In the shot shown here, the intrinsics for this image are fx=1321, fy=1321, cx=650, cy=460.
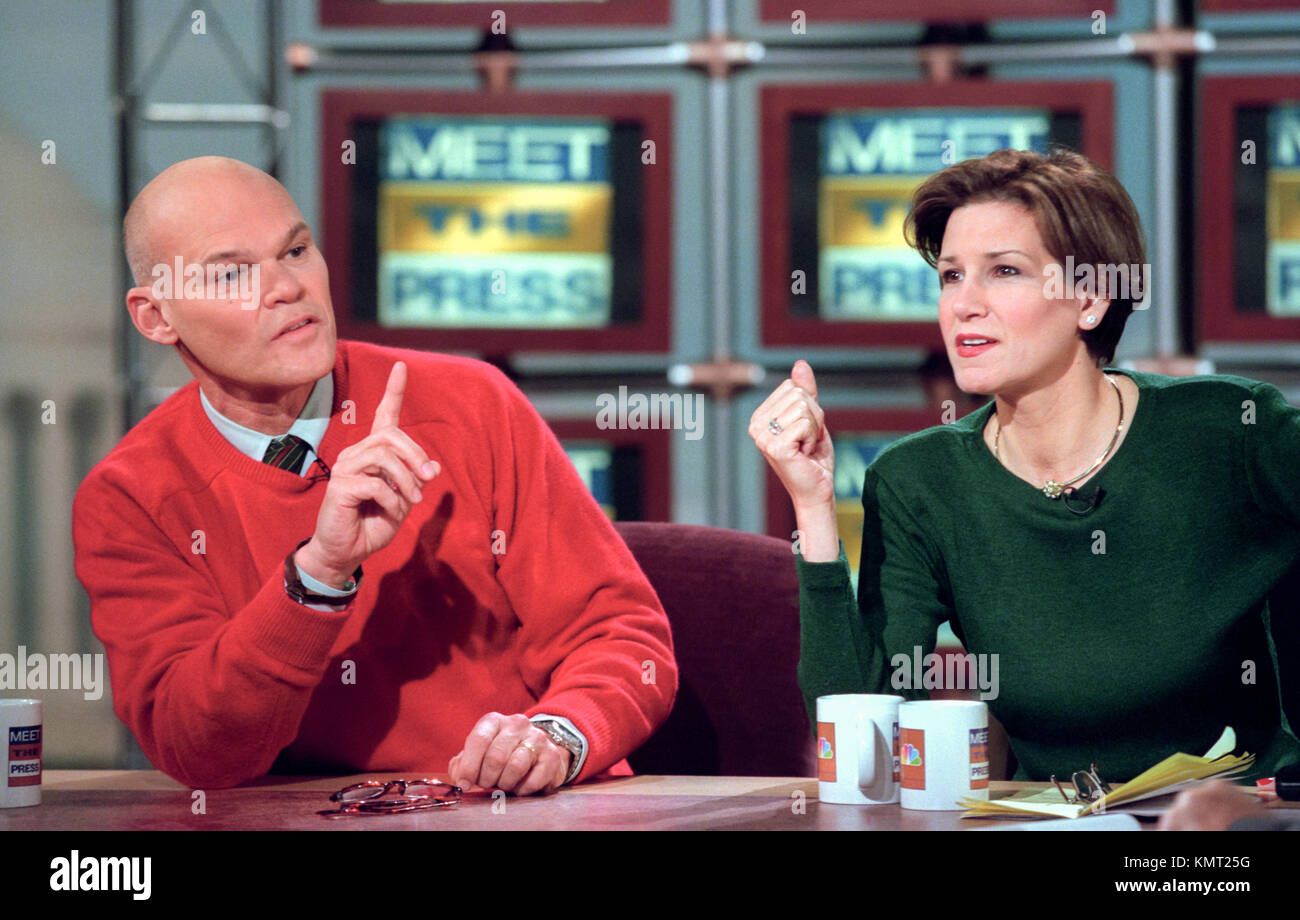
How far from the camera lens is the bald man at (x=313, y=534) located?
63.2 inches

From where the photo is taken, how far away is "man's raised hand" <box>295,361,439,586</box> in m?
1.44

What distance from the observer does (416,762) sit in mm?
1746

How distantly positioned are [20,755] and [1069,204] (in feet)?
4.60

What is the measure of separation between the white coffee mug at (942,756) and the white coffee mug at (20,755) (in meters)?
0.91

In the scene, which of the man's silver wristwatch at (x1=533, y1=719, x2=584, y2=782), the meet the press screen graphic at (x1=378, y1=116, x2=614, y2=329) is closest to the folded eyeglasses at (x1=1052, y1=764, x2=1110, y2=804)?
the man's silver wristwatch at (x1=533, y1=719, x2=584, y2=782)

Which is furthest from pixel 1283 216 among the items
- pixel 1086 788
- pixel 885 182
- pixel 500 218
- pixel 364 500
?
pixel 364 500

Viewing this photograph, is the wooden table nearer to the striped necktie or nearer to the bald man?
the bald man

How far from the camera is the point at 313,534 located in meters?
1.61

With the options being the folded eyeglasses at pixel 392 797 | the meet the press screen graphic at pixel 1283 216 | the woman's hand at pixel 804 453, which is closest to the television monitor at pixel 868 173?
the meet the press screen graphic at pixel 1283 216

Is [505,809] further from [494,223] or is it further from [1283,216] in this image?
[1283,216]

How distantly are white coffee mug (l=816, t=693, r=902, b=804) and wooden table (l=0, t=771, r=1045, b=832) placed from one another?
0.9 inches

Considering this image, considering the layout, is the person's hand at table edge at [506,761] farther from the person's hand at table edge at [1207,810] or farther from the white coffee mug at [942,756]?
the person's hand at table edge at [1207,810]

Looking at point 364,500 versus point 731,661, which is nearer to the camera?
point 364,500
